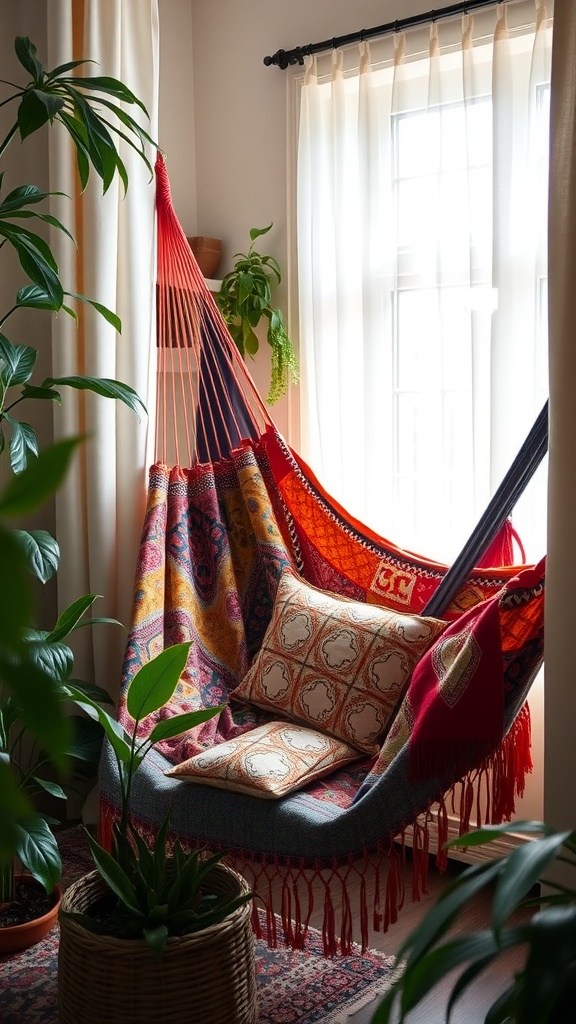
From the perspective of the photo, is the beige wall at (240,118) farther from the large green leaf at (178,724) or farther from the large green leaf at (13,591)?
the large green leaf at (13,591)

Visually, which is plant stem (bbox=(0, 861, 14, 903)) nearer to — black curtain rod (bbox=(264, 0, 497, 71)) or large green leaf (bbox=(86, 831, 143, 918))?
large green leaf (bbox=(86, 831, 143, 918))

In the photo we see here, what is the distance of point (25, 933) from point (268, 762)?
2.11ft

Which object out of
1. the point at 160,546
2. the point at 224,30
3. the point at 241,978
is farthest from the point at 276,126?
the point at 241,978

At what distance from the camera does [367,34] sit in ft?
8.72

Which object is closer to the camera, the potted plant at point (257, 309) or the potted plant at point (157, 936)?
the potted plant at point (157, 936)

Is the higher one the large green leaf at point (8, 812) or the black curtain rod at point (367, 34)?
the black curtain rod at point (367, 34)

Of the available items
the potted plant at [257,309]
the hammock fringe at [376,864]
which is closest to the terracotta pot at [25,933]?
the hammock fringe at [376,864]

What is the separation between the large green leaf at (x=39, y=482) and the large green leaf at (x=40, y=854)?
1342mm

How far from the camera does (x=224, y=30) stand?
3.10 metres

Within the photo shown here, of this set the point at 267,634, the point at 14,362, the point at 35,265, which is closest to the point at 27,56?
the point at 35,265

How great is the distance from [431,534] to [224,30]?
66.8 inches

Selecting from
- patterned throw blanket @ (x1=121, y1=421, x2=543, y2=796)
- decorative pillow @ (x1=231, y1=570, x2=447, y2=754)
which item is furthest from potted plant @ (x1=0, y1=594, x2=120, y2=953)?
decorative pillow @ (x1=231, y1=570, x2=447, y2=754)

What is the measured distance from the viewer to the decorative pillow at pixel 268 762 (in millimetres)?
1882

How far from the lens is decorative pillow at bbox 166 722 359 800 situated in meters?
1.88
